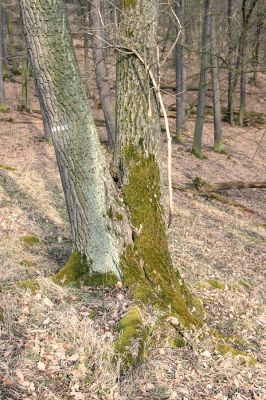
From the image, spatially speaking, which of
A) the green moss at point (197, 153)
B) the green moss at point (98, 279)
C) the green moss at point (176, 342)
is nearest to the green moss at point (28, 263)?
the green moss at point (98, 279)

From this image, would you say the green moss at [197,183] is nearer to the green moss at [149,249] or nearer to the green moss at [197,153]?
the green moss at [197,153]

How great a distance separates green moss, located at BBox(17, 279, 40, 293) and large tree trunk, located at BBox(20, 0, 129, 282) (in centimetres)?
50

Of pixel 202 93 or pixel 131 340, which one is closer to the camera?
pixel 131 340

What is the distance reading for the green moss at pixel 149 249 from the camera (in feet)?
16.0

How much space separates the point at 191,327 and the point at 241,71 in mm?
4846

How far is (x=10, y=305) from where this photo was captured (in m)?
3.98

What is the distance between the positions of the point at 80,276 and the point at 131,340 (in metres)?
1.42

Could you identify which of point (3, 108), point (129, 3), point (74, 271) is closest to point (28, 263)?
point (74, 271)

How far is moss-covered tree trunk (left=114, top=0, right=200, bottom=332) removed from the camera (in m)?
4.87

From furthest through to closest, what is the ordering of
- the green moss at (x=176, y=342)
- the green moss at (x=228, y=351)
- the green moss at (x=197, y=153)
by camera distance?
the green moss at (x=197, y=153) → the green moss at (x=228, y=351) → the green moss at (x=176, y=342)

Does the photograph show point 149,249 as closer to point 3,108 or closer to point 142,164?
point 142,164

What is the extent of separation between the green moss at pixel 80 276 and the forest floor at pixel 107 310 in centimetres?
15

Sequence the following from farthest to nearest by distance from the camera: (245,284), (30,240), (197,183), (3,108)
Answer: (3,108) → (197,183) → (245,284) → (30,240)

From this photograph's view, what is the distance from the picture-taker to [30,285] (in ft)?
14.8
